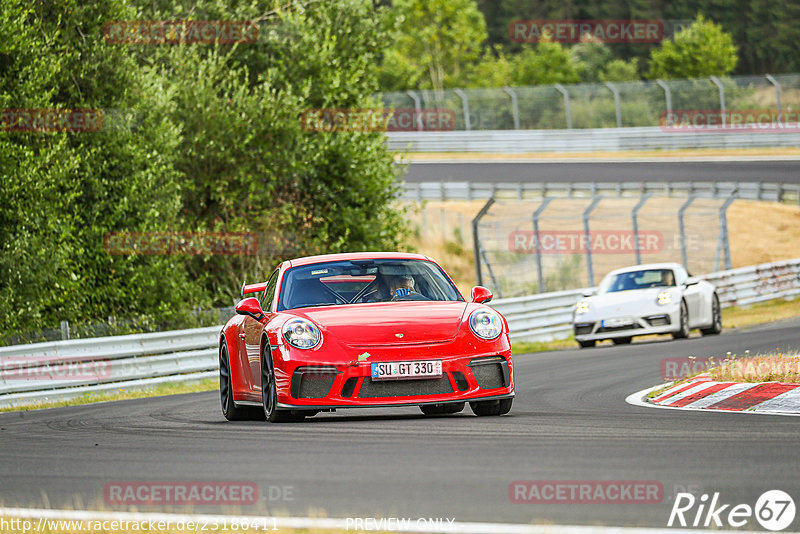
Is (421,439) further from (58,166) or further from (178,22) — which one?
(178,22)

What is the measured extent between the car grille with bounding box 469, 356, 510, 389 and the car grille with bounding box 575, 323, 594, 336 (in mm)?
11691

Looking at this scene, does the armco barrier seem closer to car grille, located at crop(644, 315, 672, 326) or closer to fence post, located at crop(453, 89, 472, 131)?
car grille, located at crop(644, 315, 672, 326)

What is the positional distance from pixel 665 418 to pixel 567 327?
15753mm

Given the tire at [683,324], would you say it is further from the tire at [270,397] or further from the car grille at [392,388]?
the car grille at [392,388]

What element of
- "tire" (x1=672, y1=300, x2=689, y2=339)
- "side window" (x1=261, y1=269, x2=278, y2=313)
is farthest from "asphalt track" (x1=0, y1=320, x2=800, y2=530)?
"tire" (x1=672, y1=300, x2=689, y2=339)

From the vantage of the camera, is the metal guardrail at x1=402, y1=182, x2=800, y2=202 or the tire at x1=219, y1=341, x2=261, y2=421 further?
the metal guardrail at x1=402, y1=182, x2=800, y2=202

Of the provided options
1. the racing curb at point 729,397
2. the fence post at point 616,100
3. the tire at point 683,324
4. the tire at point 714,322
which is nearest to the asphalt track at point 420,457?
the racing curb at point 729,397

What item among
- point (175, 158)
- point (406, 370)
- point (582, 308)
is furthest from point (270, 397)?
point (175, 158)

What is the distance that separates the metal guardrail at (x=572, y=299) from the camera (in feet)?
76.9

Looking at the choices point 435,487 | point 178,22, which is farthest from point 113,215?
point 435,487

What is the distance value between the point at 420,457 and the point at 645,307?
14.0 metres

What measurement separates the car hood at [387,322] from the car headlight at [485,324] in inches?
4.1

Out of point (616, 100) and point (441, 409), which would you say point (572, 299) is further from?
point (616, 100)

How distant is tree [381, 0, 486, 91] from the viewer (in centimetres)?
7412
